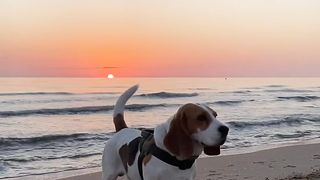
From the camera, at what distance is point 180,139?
175 inches

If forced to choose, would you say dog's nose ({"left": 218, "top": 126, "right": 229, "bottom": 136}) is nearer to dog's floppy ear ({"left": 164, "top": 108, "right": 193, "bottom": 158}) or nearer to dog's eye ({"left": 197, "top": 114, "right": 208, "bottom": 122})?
dog's eye ({"left": 197, "top": 114, "right": 208, "bottom": 122})

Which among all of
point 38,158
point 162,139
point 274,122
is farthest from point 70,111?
point 162,139

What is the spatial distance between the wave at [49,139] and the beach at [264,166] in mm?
4653

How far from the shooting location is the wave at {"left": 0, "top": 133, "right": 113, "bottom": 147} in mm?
13734

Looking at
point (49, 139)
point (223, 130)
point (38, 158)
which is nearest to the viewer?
point (223, 130)

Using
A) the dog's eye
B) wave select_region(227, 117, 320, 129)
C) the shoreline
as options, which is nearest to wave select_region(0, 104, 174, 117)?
wave select_region(227, 117, 320, 129)

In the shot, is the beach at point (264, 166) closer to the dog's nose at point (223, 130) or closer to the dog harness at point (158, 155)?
the dog harness at point (158, 155)

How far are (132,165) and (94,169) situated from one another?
4.65 meters

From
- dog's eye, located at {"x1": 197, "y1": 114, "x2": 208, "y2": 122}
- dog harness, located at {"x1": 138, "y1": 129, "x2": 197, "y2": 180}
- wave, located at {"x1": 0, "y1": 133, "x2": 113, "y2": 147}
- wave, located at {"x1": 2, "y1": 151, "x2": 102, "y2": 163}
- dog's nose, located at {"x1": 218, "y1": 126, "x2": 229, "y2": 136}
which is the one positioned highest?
dog's eye, located at {"x1": 197, "y1": 114, "x2": 208, "y2": 122}

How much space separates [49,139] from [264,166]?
23.0ft

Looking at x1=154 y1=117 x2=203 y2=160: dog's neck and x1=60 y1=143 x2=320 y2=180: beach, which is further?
x1=60 y1=143 x2=320 y2=180: beach

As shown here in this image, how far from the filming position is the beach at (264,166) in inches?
330

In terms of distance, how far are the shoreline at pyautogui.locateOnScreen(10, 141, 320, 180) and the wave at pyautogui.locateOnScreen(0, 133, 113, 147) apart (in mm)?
4503

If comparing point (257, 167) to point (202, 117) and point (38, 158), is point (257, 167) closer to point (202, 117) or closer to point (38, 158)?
point (38, 158)
